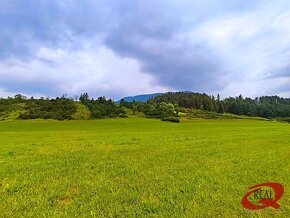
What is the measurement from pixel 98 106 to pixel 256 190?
169 metres

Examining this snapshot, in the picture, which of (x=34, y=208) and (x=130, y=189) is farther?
(x=130, y=189)

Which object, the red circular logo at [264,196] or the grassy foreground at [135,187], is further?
the red circular logo at [264,196]

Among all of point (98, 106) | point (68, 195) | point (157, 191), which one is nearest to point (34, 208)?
point (68, 195)

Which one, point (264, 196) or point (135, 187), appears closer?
point (264, 196)

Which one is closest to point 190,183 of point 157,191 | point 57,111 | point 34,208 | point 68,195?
point 157,191

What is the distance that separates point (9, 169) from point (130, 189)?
26.9ft

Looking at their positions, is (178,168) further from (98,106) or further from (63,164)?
(98,106)

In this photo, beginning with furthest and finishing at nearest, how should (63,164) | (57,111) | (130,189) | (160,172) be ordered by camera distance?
(57,111) → (63,164) → (160,172) → (130,189)

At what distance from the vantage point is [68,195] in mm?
10062

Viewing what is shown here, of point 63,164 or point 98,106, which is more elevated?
point 98,106

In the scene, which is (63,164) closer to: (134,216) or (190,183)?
(190,183)

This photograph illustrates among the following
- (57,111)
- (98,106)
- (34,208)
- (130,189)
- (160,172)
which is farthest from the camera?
(98,106)

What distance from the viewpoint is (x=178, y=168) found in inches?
593

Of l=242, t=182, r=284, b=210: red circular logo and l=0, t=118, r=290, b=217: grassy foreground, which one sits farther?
l=242, t=182, r=284, b=210: red circular logo
